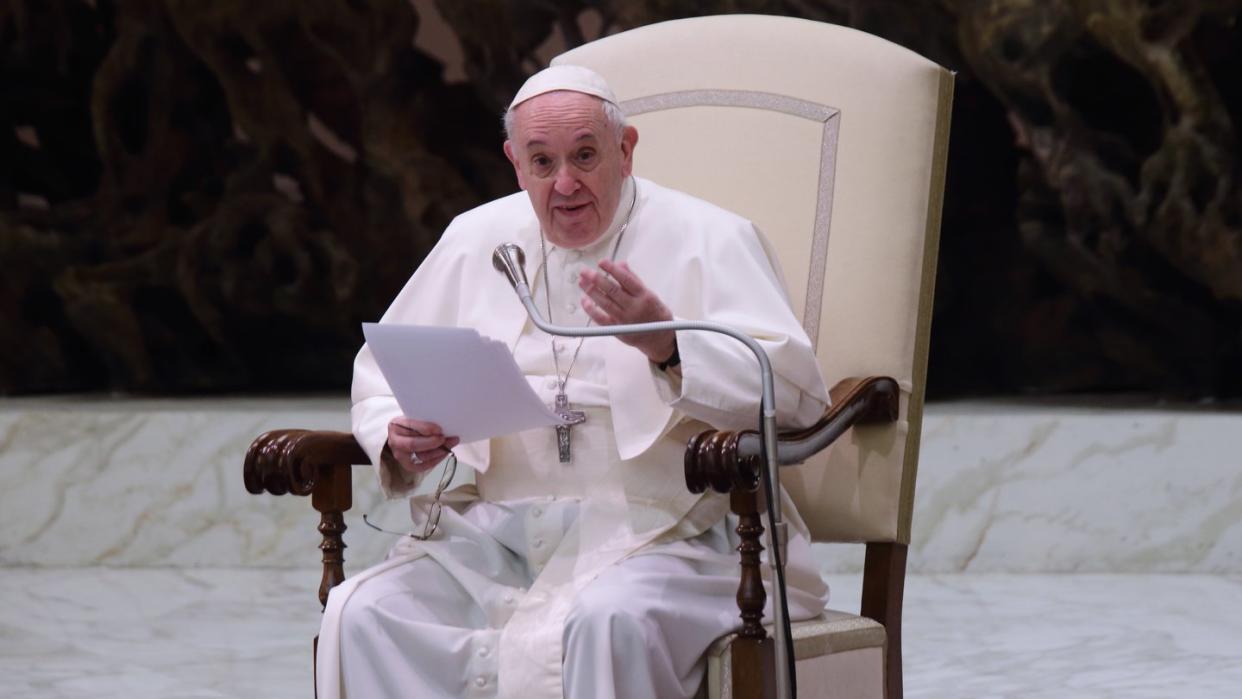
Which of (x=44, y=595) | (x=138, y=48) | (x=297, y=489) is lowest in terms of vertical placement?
(x=44, y=595)

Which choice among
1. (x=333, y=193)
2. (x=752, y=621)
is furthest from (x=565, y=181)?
(x=333, y=193)

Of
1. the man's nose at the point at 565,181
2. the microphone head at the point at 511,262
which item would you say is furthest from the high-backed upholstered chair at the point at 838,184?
the microphone head at the point at 511,262

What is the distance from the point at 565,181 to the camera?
306cm

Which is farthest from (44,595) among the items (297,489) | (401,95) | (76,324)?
(297,489)

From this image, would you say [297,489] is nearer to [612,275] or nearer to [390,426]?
[390,426]

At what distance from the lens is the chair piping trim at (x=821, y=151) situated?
3.36m

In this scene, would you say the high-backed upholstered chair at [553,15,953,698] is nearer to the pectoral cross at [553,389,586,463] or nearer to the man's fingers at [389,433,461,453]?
the pectoral cross at [553,389,586,463]

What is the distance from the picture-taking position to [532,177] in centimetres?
309

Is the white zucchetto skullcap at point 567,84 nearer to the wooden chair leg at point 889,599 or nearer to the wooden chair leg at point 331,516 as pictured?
the wooden chair leg at point 331,516

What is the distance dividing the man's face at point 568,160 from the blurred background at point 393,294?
5.85 feet

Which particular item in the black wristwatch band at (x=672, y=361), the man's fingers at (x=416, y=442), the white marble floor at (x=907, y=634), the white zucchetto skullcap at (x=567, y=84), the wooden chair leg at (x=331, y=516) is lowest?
the white marble floor at (x=907, y=634)

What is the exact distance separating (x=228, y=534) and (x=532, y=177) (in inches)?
127

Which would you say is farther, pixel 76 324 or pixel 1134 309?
pixel 76 324

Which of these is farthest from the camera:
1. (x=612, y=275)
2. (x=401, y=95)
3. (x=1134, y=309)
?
(x=401, y=95)
